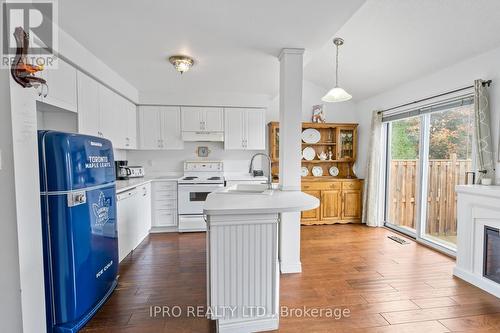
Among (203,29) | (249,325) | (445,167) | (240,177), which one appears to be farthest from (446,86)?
(249,325)

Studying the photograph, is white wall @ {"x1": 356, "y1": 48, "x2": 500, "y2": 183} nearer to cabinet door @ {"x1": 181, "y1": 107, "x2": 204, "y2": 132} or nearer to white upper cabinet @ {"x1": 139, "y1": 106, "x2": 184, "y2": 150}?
cabinet door @ {"x1": 181, "y1": 107, "x2": 204, "y2": 132}

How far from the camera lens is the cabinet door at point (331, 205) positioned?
13.9 ft

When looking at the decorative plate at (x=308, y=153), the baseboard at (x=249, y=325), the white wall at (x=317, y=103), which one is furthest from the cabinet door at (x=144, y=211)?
the decorative plate at (x=308, y=153)

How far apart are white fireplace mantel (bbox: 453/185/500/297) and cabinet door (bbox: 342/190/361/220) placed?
6.24ft

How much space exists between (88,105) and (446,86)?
4.40m

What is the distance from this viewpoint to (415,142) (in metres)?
3.60

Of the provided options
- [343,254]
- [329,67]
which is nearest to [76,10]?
[329,67]

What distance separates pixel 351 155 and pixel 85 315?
184 inches

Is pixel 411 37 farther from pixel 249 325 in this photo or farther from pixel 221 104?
pixel 249 325

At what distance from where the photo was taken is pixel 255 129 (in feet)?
14.1

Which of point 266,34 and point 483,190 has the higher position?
point 266,34

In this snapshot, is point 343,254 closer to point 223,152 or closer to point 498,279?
point 498,279

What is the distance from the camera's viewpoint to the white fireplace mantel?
2104 millimetres

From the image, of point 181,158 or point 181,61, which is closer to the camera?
point 181,61
